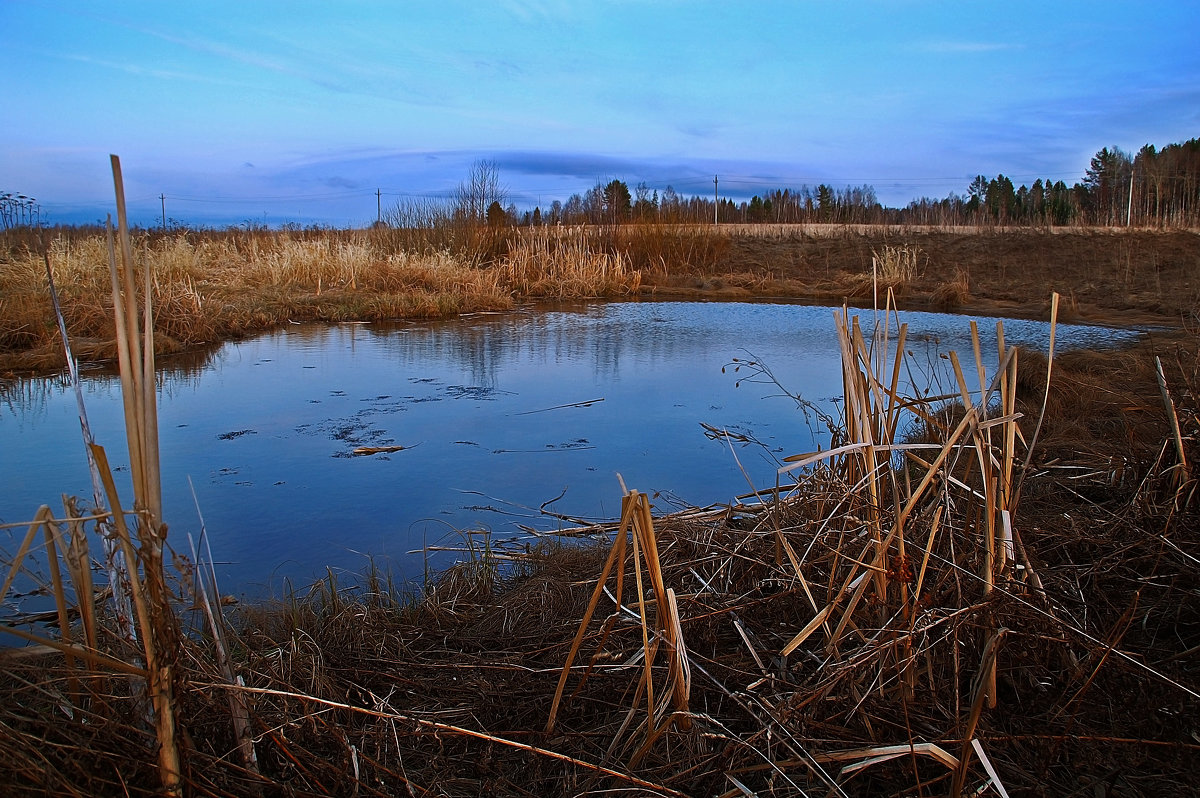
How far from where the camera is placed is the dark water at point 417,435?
11.2 ft

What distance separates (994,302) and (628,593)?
11491 mm

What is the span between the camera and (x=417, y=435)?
4824 mm

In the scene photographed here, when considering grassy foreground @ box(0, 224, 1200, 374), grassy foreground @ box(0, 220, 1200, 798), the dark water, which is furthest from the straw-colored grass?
grassy foreground @ box(0, 220, 1200, 798)

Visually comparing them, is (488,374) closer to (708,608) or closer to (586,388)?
(586,388)

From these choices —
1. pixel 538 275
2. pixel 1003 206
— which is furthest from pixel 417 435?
pixel 1003 206

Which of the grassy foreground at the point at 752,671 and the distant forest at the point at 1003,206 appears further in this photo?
the distant forest at the point at 1003,206

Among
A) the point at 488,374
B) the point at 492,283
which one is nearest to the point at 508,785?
the point at 488,374

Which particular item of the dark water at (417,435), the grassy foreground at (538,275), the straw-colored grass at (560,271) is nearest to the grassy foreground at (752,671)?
the dark water at (417,435)

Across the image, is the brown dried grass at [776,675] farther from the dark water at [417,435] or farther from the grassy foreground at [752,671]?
the dark water at [417,435]

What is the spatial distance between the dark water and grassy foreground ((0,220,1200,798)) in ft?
1.50

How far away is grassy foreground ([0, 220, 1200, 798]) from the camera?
4.46 ft

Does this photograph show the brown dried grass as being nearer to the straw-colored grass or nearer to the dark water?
the dark water

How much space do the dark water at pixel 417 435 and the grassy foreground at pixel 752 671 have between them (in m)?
0.46

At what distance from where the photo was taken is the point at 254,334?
9.27m
